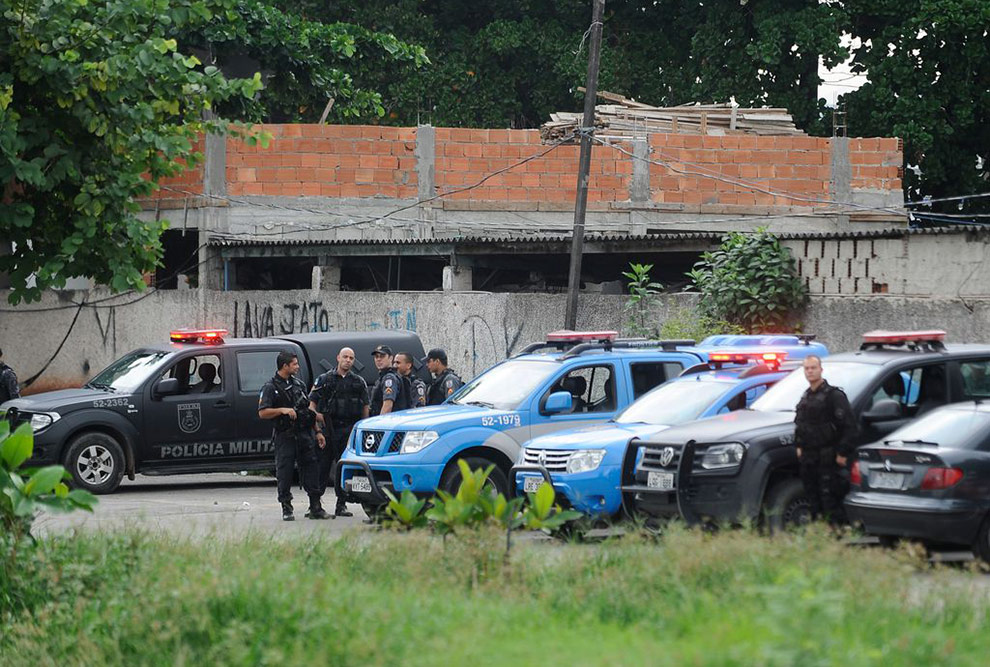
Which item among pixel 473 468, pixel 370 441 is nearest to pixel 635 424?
pixel 473 468

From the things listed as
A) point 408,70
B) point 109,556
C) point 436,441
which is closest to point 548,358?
point 436,441

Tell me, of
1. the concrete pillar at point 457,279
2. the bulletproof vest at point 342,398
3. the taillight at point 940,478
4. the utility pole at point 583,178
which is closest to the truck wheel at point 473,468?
the bulletproof vest at point 342,398

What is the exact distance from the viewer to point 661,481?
37.4 ft

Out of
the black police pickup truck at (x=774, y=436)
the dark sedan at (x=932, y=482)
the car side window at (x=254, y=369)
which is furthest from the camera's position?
the car side window at (x=254, y=369)

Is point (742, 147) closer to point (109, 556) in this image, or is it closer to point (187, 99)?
point (187, 99)

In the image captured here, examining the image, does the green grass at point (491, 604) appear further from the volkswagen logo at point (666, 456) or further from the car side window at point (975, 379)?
the car side window at point (975, 379)

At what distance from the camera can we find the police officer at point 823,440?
10.8 metres

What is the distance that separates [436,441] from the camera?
1325cm

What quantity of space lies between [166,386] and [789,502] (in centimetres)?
867

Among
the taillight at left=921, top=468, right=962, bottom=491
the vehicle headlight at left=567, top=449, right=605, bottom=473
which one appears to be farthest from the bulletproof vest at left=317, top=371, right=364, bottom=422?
the taillight at left=921, top=468, right=962, bottom=491

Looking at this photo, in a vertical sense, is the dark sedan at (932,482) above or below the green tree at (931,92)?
below

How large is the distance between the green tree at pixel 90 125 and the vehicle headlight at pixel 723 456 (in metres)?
5.46

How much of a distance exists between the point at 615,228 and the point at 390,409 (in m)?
10.5

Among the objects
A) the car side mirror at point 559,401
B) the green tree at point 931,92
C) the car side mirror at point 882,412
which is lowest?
the car side mirror at point 559,401
